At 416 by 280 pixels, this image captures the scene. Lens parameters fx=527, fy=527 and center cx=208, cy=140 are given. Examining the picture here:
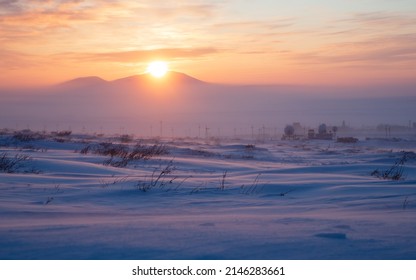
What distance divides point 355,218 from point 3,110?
178 m

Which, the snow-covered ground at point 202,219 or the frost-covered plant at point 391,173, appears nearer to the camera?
the snow-covered ground at point 202,219

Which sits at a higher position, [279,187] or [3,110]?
[3,110]

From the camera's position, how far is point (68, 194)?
757 cm

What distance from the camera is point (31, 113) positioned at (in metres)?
166

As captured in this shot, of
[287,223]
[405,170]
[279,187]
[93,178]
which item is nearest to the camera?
[287,223]

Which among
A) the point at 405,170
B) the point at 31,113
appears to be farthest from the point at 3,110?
the point at 405,170

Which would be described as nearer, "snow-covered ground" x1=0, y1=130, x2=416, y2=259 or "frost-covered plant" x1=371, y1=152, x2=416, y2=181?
"snow-covered ground" x1=0, y1=130, x2=416, y2=259

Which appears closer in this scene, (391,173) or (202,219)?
(202,219)

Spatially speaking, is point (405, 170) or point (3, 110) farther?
point (3, 110)

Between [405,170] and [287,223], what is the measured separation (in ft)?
32.3

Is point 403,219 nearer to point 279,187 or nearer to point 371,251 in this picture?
point 371,251
